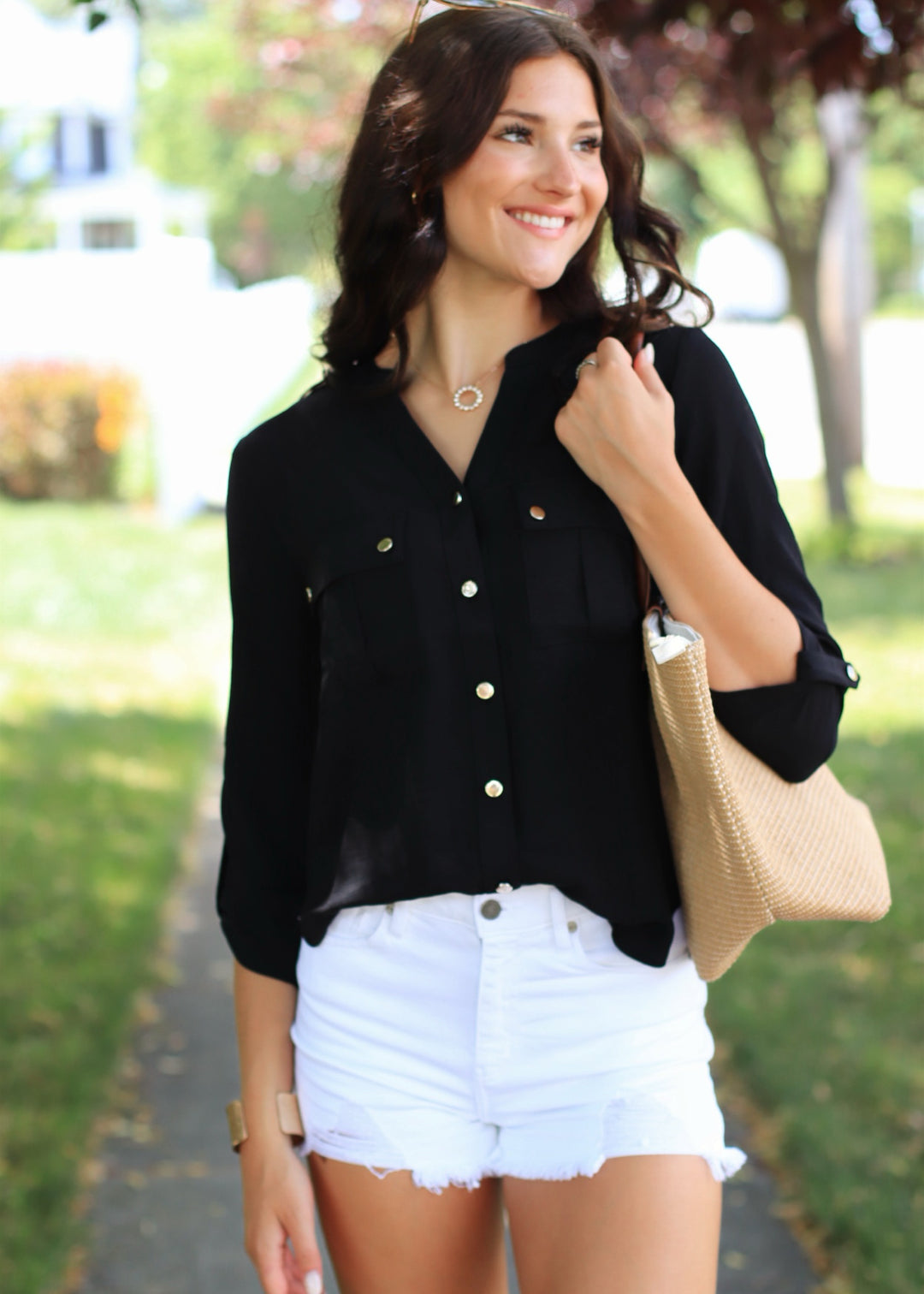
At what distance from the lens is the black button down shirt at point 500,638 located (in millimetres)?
1866

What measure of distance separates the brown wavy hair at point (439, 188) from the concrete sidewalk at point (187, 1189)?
216 centimetres

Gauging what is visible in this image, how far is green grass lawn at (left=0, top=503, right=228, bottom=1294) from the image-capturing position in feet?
12.9

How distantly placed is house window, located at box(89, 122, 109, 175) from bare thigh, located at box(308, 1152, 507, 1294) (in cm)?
4781

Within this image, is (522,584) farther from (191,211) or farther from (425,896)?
(191,211)

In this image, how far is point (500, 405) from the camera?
6.68 feet

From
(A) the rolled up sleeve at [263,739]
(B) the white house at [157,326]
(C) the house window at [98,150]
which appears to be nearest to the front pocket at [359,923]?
(A) the rolled up sleeve at [263,739]

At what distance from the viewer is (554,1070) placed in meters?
1.87

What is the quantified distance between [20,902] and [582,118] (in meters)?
4.13

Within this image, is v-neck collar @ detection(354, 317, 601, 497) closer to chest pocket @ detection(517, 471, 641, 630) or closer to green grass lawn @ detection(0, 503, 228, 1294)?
chest pocket @ detection(517, 471, 641, 630)

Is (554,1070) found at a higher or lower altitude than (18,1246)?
higher

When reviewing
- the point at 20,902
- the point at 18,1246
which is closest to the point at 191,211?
the point at 20,902

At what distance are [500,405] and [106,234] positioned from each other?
4664 cm

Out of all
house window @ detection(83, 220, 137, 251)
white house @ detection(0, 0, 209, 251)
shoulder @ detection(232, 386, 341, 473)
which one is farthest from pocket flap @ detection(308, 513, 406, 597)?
house window @ detection(83, 220, 137, 251)

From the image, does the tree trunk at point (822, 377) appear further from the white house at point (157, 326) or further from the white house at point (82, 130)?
the white house at point (82, 130)
